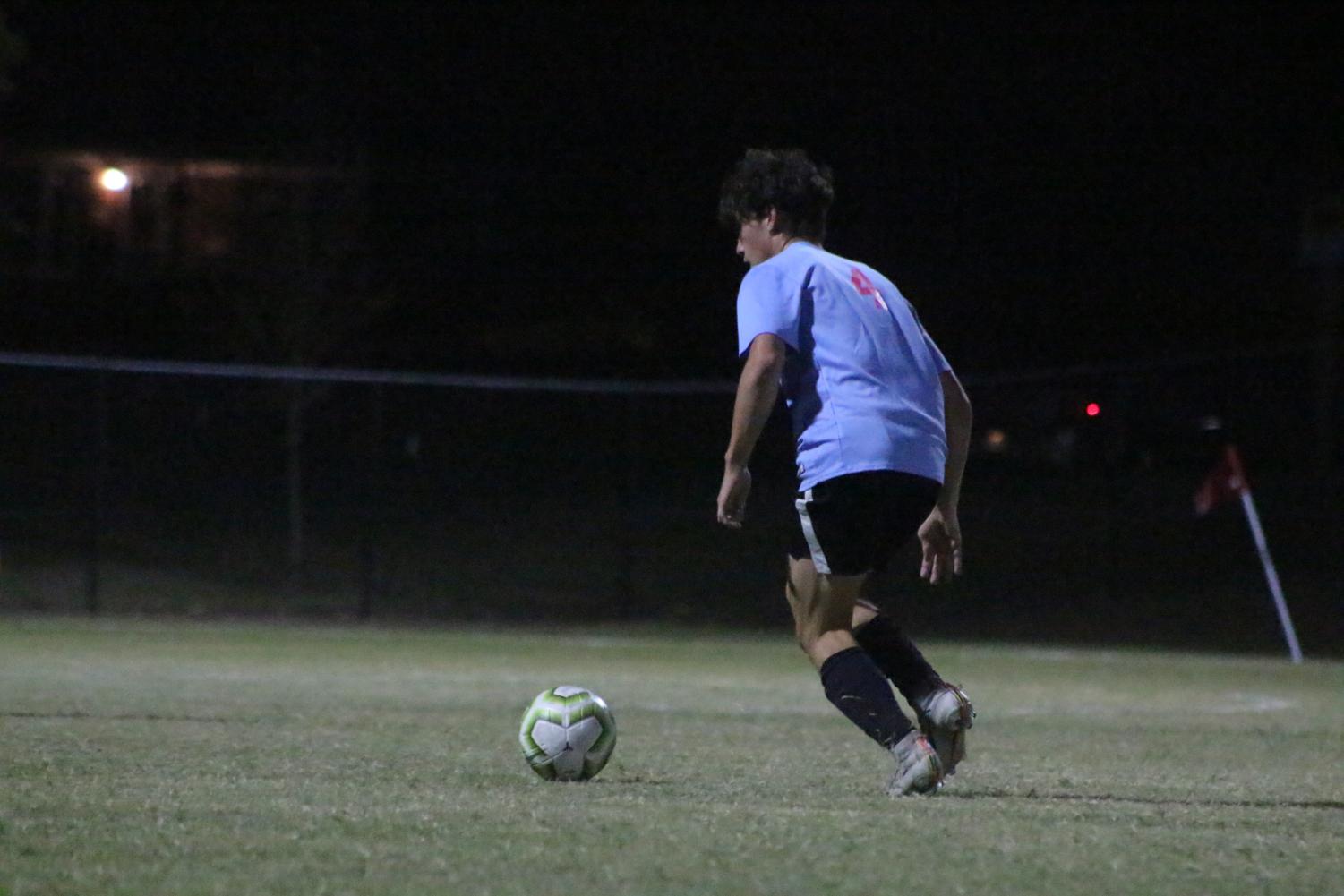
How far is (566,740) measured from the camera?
6.36 m

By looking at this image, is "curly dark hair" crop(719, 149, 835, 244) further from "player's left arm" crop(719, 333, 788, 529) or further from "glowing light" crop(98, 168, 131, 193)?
"glowing light" crop(98, 168, 131, 193)

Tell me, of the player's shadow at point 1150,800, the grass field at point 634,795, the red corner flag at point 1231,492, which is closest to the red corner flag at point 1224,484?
the red corner flag at point 1231,492

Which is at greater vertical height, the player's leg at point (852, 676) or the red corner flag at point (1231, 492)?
the player's leg at point (852, 676)

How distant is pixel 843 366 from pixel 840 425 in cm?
19

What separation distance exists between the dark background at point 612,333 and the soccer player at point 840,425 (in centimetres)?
1479

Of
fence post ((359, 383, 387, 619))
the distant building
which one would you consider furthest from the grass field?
the distant building

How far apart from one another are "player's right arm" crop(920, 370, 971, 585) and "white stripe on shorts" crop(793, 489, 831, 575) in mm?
474

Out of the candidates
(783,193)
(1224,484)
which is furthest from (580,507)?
(783,193)

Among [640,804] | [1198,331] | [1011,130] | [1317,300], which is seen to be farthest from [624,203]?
[640,804]

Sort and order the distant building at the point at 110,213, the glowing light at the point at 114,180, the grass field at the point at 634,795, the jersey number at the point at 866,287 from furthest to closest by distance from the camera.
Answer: the glowing light at the point at 114,180
the distant building at the point at 110,213
the jersey number at the point at 866,287
the grass field at the point at 634,795

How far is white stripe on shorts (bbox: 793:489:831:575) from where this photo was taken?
19.3 ft

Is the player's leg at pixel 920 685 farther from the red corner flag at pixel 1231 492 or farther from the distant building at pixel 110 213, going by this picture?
the distant building at pixel 110 213

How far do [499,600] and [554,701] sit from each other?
1543cm

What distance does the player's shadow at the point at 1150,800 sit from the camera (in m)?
6.09
